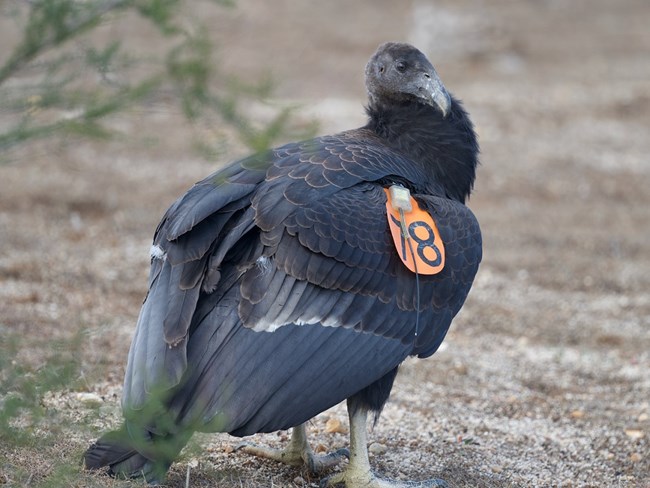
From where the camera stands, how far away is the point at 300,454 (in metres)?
5.08

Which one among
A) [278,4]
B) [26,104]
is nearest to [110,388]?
[26,104]

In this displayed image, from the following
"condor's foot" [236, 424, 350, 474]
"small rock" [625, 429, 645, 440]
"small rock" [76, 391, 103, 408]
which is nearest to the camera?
"condor's foot" [236, 424, 350, 474]

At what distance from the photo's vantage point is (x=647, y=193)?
12.7 m

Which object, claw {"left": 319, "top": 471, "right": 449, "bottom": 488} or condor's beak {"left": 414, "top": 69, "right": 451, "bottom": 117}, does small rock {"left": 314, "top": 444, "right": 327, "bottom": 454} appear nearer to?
claw {"left": 319, "top": 471, "right": 449, "bottom": 488}

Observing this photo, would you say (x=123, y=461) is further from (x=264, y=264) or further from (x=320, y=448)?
(x=320, y=448)

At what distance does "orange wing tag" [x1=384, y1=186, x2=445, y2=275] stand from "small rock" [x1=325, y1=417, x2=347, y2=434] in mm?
1413

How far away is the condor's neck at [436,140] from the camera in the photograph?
213 inches

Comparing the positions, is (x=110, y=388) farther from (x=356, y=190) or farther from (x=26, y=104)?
(x=356, y=190)

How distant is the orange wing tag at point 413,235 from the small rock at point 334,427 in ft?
4.64

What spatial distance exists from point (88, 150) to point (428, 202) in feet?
28.6

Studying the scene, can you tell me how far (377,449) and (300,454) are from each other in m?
0.47

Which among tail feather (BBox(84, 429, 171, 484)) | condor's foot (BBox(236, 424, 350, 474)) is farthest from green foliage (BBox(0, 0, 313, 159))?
condor's foot (BBox(236, 424, 350, 474))

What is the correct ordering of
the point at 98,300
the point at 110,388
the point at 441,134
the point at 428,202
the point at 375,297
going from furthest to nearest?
the point at 98,300, the point at 110,388, the point at 441,134, the point at 428,202, the point at 375,297

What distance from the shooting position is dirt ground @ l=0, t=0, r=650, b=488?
5355 mm
